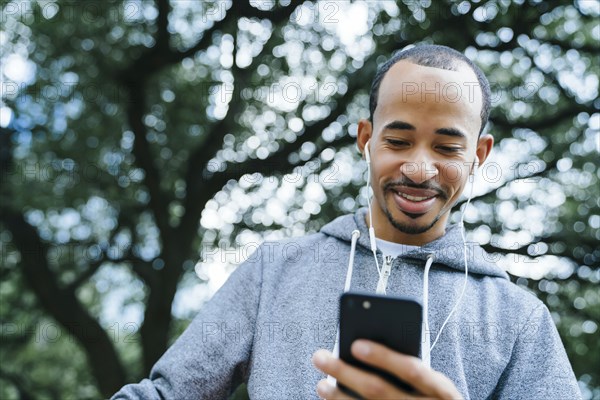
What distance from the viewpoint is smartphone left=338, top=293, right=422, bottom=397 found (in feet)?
4.03

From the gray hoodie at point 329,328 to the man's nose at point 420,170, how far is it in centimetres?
26

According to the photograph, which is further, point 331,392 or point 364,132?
point 364,132

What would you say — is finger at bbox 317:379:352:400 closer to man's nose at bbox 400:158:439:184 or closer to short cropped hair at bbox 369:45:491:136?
man's nose at bbox 400:158:439:184

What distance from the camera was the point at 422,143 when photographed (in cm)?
194

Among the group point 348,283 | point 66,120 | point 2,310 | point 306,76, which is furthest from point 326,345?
point 2,310

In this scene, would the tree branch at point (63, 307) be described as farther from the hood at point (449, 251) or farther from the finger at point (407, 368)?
the finger at point (407, 368)

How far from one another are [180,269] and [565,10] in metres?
4.60

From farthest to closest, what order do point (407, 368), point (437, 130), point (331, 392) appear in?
point (437, 130), point (331, 392), point (407, 368)

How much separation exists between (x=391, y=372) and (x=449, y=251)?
0.94m

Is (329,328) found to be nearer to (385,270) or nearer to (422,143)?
(385,270)

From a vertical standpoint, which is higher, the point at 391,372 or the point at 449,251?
the point at 449,251

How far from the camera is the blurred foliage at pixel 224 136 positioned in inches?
257

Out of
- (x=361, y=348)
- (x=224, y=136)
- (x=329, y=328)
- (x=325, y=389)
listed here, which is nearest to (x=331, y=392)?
(x=325, y=389)

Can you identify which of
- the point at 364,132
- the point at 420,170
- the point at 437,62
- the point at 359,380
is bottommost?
the point at 359,380
